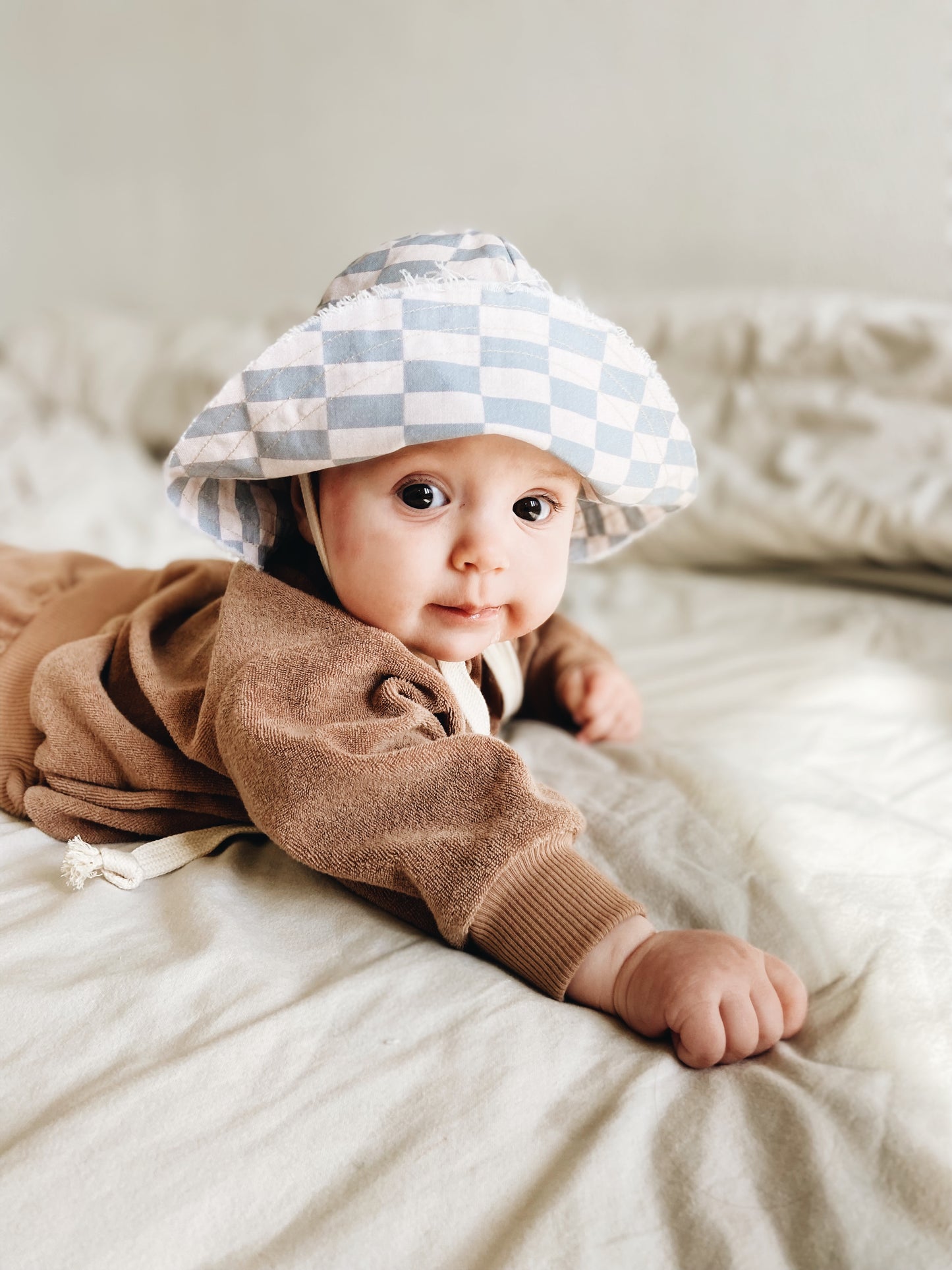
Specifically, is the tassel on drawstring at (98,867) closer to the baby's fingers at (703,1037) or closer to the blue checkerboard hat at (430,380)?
the blue checkerboard hat at (430,380)

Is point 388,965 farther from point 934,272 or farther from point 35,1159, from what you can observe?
point 934,272

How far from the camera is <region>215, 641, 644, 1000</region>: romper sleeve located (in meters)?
0.64

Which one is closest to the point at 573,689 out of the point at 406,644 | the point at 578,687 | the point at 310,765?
the point at 578,687

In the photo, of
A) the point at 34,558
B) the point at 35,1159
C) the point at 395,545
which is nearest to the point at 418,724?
the point at 395,545

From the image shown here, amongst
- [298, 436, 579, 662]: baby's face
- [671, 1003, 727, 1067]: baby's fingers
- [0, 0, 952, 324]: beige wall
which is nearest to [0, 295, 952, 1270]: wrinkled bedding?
[671, 1003, 727, 1067]: baby's fingers

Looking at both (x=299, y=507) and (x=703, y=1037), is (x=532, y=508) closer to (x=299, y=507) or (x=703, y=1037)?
(x=299, y=507)

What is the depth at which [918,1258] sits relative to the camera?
448 millimetres

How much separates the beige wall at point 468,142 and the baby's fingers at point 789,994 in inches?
45.8

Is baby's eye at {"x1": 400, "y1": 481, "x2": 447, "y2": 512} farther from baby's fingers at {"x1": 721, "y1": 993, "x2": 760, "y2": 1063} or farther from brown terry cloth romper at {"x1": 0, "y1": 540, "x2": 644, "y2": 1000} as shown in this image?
baby's fingers at {"x1": 721, "y1": 993, "x2": 760, "y2": 1063}

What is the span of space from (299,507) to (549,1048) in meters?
0.42

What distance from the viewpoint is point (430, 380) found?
2.17 ft

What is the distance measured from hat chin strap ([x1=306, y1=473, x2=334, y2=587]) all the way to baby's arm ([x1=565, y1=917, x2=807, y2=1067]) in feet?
1.03

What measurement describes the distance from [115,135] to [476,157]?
2.42 feet

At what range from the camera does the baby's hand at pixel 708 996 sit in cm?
58
